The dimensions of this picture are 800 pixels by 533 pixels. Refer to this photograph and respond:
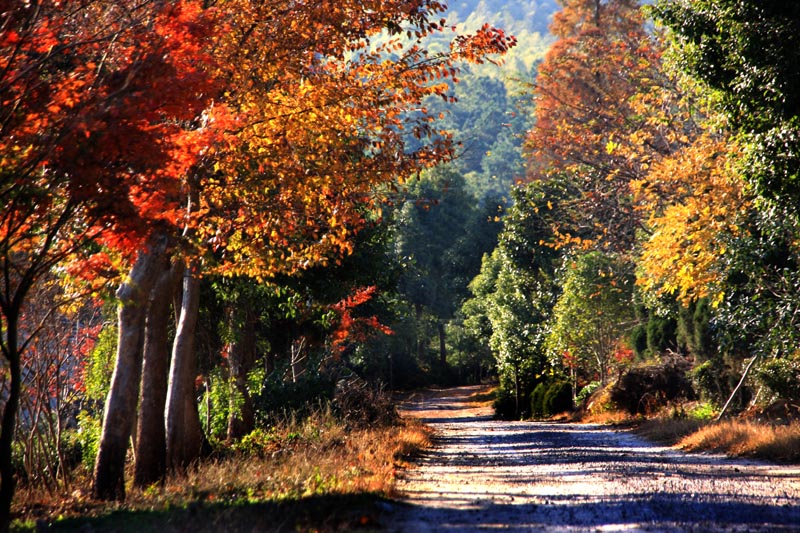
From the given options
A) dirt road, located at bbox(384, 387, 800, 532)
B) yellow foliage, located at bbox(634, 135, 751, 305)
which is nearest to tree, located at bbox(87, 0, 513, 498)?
dirt road, located at bbox(384, 387, 800, 532)

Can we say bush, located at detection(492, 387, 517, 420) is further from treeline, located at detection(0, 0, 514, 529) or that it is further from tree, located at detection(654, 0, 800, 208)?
tree, located at detection(654, 0, 800, 208)

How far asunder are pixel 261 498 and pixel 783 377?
43.8 ft

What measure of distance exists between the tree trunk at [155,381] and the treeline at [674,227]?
9.52 m

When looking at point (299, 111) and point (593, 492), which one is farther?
point (299, 111)

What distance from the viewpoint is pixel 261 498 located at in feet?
27.7

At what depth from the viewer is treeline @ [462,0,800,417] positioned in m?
11.5

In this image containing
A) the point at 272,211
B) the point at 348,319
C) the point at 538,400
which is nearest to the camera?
the point at 272,211

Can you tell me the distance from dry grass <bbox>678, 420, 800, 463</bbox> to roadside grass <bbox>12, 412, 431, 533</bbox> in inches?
210

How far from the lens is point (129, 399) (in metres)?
11.4

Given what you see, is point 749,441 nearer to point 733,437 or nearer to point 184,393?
point 733,437

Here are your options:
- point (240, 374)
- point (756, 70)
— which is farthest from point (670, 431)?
point (240, 374)

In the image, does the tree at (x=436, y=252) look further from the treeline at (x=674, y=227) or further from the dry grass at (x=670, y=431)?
the dry grass at (x=670, y=431)

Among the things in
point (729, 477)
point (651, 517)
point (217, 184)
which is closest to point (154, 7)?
point (217, 184)

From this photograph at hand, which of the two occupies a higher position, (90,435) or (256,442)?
(90,435)
